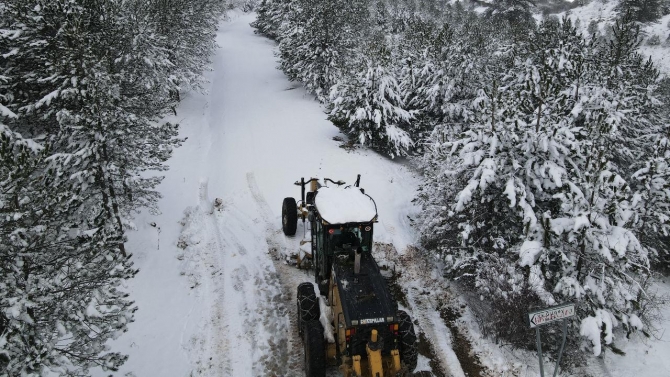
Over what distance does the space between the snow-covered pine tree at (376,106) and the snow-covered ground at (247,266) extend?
125cm

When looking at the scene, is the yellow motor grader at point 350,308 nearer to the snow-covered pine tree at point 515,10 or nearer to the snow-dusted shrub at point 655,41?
the snow-covered pine tree at point 515,10

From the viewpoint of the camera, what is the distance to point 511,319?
9555 mm

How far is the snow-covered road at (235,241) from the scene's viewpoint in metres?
9.30

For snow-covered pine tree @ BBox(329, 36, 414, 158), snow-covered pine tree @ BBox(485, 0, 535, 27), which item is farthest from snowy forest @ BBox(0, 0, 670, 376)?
snow-covered pine tree @ BBox(485, 0, 535, 27)

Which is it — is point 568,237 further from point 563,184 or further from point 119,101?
point 119,101

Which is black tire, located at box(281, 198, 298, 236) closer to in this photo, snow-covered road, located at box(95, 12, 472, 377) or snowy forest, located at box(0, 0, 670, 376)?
snow-covered road, located at box(95, 12, 472, 377)

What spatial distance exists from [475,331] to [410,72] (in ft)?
59.9

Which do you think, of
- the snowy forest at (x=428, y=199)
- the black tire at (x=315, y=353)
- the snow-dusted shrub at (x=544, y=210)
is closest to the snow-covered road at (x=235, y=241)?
the black tire at (x=315, y=353)

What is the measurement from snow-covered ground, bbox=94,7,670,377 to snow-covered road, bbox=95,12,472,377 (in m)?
0.04

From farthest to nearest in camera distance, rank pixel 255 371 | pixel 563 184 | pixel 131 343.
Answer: pixel 563 184, pixel 131 343, pixel 255 371

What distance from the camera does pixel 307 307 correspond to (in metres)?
9.02

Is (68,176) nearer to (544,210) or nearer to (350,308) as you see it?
(350,308)

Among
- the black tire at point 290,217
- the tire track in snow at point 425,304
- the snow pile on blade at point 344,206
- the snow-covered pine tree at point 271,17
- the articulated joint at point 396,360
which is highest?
the snow-covered pine tree at point 271,17

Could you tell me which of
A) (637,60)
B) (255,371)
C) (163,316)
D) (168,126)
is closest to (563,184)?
(255,371)
